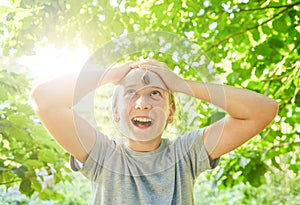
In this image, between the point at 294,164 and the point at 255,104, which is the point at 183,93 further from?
the point at 294,164

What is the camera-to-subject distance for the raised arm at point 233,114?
809mm

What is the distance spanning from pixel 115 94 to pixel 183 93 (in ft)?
0.34

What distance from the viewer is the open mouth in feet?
2.46

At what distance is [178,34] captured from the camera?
1509 mm

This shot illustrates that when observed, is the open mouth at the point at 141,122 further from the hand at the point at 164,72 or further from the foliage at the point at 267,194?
the foliage at the point at 267,194

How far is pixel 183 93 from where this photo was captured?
2.59 ft

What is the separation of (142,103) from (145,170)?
0.38ft

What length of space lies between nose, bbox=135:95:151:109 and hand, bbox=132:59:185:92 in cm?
4

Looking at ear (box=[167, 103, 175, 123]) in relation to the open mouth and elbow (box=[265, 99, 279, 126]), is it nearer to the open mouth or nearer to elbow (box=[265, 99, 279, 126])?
the open mouth

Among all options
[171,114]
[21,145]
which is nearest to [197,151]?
[171,114]

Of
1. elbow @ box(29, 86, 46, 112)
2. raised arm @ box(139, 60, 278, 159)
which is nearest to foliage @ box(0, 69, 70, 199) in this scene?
elbow @ box(29, 86, 46, 112)

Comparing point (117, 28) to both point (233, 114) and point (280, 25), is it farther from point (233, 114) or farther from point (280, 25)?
point (233, 114)

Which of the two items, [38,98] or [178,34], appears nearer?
[38,98]

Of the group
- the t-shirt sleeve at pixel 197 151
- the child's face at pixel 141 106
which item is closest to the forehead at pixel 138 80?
the child's face at pixel 141 106
